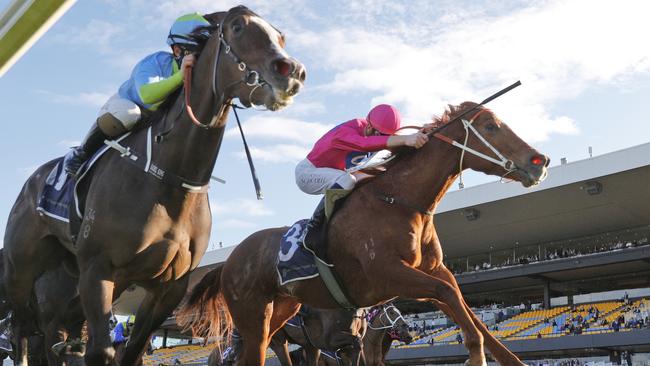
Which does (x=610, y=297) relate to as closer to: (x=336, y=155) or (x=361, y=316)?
(x=361, y=316)

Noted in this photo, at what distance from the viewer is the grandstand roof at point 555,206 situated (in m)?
24.3

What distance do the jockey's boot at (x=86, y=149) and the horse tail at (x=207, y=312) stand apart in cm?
317

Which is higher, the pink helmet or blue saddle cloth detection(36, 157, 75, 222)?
the pink helmet

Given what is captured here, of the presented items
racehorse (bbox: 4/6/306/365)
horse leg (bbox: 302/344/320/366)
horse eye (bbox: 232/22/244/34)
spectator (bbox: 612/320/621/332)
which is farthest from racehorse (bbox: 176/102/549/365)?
spectator (bbox: 612/320/621/332)

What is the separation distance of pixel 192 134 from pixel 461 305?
2145mm

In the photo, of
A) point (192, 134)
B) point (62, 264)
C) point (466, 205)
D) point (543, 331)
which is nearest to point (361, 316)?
point (62, 264)

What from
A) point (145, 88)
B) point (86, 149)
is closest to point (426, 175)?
point (145, 88)

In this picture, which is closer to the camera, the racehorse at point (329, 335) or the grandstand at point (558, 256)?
the racehorse at point (329, 335)

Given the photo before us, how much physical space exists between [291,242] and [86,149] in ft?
7.91

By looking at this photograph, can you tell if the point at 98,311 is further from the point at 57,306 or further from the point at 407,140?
the point at 407,140

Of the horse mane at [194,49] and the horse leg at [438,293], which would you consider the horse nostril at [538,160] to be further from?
the horse mane at [194,49]

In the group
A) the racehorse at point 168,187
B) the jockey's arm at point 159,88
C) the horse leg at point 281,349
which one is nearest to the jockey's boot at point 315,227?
the racehorse at point 168,187

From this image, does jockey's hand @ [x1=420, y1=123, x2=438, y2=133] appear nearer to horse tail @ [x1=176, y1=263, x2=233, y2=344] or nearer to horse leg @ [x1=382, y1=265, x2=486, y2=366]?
horse leg @ [x1=382, y1=265, x2=486, y2=366]

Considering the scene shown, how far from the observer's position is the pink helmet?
20.6 feet
